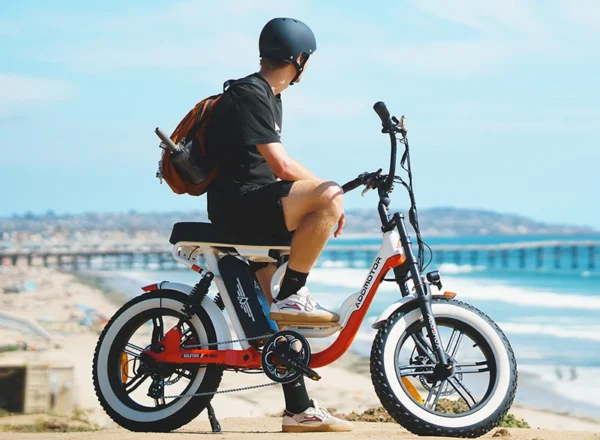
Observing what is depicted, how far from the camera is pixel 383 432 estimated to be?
580 cm

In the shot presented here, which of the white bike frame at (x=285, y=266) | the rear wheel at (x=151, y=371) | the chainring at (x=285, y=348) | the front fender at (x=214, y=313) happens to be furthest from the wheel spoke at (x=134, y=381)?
the chainring at (x=285, y=348)

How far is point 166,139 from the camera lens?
517 cm

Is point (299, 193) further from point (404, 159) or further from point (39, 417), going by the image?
point (39, 417)

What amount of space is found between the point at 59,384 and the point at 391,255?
514 cm

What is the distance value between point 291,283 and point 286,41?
126 cm

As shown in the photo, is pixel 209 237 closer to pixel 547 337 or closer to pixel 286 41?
pixel 286 41

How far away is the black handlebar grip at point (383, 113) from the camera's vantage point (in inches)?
205

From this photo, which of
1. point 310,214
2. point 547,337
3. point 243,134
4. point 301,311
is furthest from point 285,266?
point 547,337

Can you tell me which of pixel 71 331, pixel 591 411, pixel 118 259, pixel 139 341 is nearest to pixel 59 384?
pixel 591 411

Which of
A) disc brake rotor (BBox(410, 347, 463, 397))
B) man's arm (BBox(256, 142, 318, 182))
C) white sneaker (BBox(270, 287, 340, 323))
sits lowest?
disc brake rotor (BBox(410, 347, 463, 397))

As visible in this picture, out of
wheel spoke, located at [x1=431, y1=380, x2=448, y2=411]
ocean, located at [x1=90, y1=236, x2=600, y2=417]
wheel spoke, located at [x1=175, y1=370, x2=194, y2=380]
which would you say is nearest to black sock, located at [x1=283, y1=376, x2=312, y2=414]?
wheel spoke, located at [x1=175, y1=370, x2=194, y2=380]

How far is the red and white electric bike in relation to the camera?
506 cm

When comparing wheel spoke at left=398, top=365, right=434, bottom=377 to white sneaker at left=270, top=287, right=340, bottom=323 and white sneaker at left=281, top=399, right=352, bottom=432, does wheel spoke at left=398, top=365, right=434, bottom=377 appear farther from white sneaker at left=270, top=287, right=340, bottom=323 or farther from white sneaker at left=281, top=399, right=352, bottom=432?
white sneaker at left=281, top=399, right=352, bottom=432

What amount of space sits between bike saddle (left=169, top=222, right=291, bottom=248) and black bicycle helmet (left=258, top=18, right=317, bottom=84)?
0.93 m
